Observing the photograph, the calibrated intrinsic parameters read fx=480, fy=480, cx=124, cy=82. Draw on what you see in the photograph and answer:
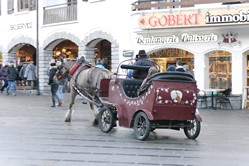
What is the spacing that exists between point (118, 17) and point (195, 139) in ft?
42.8

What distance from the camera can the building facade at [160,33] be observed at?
18797mm

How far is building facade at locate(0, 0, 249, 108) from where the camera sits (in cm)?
1880

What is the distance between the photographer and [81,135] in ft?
35.3

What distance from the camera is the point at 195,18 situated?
18.9m

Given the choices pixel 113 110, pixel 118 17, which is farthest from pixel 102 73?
pixel 118 17

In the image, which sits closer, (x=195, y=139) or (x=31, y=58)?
(x=195, y=139)

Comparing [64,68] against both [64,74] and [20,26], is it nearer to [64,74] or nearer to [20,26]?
[64,74]

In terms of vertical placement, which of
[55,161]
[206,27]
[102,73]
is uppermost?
[206,27]

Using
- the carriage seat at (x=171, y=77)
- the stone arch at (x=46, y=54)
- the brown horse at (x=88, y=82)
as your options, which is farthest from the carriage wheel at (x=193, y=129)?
the stone arch at (x=46, y=54)

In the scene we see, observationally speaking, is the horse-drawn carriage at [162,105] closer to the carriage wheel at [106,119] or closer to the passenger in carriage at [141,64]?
the carriage wheel at [106,119]

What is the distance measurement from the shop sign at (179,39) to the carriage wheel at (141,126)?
32.7ft

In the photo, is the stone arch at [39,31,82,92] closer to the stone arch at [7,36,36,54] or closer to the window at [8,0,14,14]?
the stone arch at [7,36,36,54]

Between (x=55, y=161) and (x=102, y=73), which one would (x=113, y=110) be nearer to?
(x=102, y=73)

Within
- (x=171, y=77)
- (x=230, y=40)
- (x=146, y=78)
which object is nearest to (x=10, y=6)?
(x=230, y=40)
